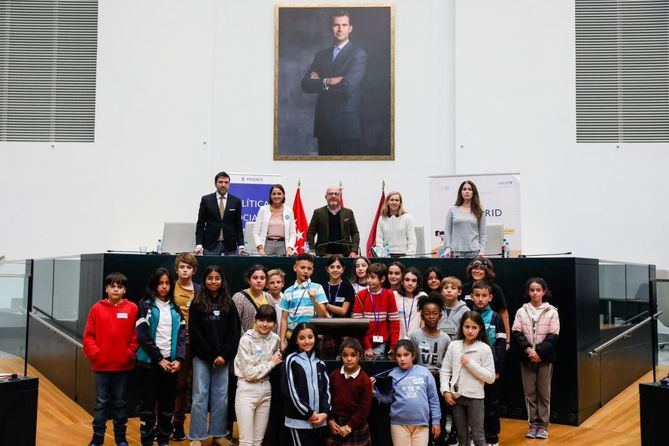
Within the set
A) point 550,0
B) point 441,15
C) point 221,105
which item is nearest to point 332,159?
point 221,105

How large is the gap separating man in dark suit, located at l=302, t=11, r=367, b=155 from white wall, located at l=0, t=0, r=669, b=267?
52 cm

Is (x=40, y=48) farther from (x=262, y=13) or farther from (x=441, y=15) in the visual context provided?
(x=441, y=15)

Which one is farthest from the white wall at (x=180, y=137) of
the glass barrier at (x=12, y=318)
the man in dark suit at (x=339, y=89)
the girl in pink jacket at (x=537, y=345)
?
the glass barrier at (x=12, y=318)

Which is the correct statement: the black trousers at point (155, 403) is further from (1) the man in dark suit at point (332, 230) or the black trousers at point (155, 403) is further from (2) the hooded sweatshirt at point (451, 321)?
(1) the man in dark suit at point (332, 230)

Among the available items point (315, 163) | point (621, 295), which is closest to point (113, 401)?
point (621, 295)

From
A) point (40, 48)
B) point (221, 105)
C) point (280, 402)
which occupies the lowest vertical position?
point (280, 402)

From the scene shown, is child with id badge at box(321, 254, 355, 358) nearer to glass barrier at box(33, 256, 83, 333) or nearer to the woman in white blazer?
the woman in white blazer

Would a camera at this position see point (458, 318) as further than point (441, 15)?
No

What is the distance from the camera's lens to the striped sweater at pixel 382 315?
650cm

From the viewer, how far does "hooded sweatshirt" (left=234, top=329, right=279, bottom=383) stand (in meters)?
5.98

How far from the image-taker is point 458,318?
6.57m

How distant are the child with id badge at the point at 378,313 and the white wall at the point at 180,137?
6516 mm

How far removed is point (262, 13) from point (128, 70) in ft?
8.67

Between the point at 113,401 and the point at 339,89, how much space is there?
8330 millimetres
